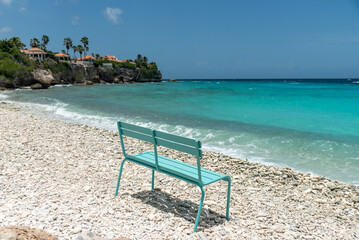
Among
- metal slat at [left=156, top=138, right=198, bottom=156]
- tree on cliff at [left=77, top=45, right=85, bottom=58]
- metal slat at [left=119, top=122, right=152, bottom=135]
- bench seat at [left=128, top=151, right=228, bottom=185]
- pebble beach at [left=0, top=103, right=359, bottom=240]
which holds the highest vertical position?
tree on cliff at [left=77, top=45, right=85, bottom=58]

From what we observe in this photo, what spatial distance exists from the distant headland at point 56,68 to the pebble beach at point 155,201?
167 ft

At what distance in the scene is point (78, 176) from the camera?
6.10 metres

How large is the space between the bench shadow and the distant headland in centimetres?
5334

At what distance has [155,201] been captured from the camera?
4.97 metres

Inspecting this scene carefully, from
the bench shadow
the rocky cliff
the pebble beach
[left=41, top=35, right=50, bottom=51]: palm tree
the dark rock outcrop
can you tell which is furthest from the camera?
[left=41, top=35, right=50, bottom=51]: palm tree

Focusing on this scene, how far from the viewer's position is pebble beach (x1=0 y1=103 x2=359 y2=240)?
12.9 feet

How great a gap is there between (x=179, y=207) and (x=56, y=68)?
80.2 m

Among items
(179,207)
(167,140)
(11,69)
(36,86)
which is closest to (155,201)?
(179,207)

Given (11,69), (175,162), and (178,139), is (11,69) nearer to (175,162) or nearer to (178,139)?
(175,162)

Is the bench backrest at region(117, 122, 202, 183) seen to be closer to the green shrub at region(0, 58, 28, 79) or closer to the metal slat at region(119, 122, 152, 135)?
the metal slat at region(119, 122, 152, 135)

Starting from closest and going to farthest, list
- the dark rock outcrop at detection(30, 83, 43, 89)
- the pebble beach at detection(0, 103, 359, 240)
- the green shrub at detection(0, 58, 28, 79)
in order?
the pebble beach at detection(0, 103, 359, 240) → the green shrub at detection(0, 58, 28, 79) → the dark rock outcrop at detection(30, 83, 43, 89)

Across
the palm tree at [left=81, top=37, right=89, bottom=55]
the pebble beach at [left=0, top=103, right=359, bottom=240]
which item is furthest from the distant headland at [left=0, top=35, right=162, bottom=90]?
the pebble beach at [left=0, top=103, right=359, bottom=240]

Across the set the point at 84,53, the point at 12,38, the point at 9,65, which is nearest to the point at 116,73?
the point at 84,53

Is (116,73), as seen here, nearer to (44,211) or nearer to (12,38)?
(12,38)
